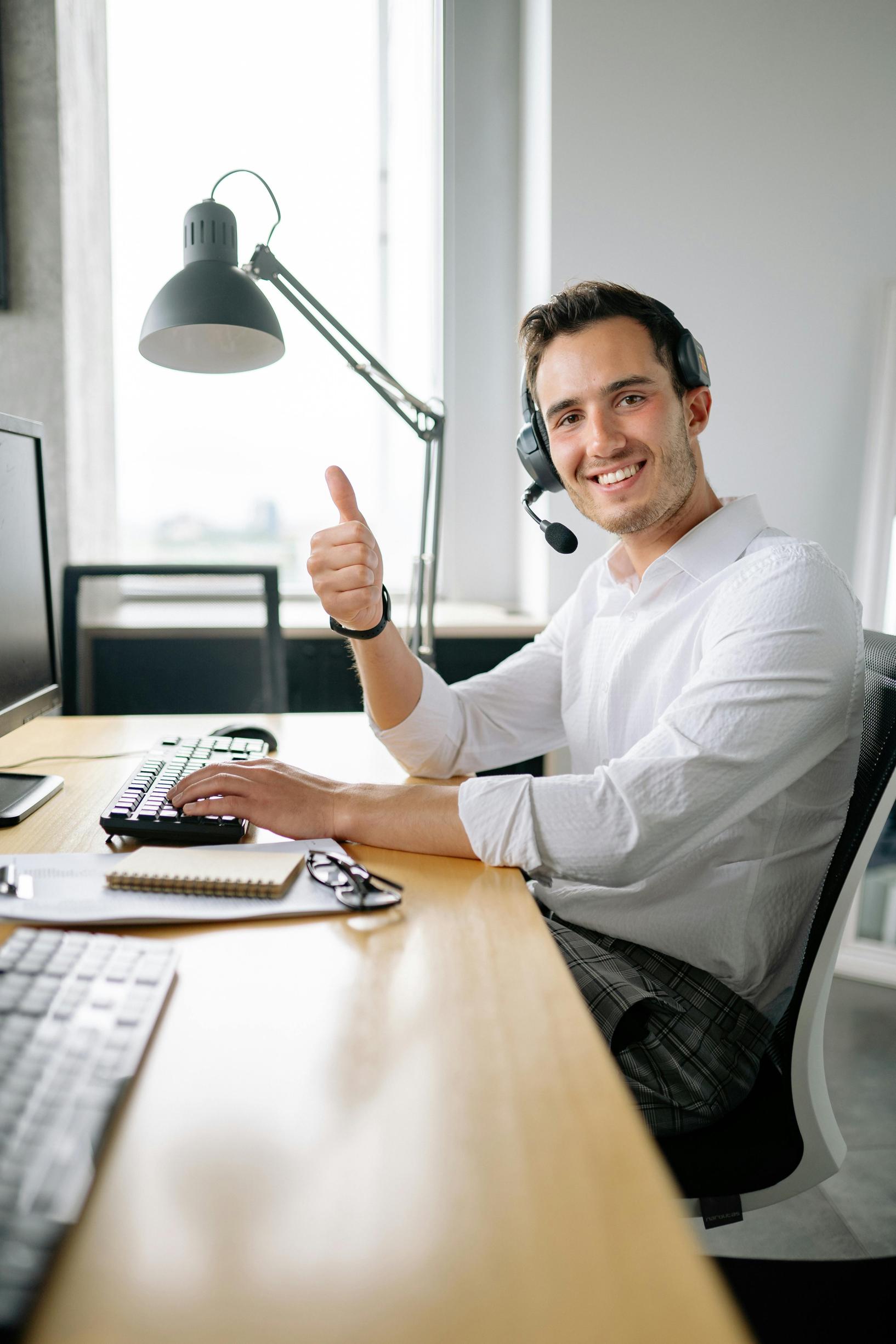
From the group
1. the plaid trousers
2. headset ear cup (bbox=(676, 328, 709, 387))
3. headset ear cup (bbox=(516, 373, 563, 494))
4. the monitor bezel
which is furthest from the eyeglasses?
headset ear cup (bbox=(676, 328, 709, 387))

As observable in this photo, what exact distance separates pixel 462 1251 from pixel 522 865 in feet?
1.59

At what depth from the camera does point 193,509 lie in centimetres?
274

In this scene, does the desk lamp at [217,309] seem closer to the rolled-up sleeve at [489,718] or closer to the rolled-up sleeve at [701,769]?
the rolled-up sleeve at [489,718]

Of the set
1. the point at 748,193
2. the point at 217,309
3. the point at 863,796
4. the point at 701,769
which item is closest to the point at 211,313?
the point at 217,309

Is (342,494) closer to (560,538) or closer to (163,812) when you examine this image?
(560,538)

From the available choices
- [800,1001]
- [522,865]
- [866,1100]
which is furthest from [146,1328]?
[866,1100]

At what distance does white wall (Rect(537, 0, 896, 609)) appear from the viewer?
2.16 m

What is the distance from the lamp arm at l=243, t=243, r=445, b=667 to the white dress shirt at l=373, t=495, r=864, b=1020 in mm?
679

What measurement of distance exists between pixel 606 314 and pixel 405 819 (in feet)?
2.43

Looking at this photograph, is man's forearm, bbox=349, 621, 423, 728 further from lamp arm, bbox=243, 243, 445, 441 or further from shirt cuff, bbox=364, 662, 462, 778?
lamp arm, bbox=243, 243, 445, 441

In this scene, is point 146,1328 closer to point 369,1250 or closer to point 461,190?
point 369,1250

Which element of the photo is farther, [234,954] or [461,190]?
[461,190]

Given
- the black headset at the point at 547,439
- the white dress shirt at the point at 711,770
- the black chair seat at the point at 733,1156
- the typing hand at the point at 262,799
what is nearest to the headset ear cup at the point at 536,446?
the black headset at the point at 547,439

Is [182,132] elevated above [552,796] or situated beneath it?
elevated above
